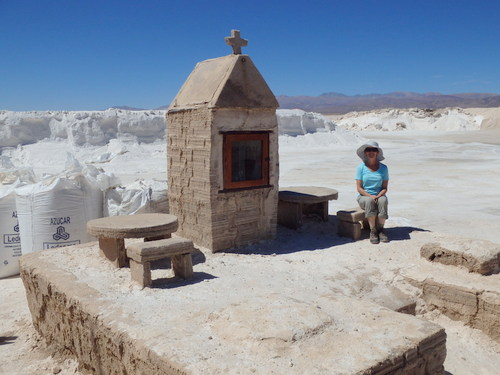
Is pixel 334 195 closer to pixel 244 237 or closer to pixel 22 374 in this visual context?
pixel 244 237

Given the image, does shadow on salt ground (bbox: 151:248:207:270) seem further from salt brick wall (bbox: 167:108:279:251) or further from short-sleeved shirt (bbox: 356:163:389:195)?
short-sleeved shirt (bbox: 356:163:389:195)

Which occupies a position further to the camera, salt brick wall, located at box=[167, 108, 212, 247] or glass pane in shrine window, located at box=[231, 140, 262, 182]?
glass pane in shrine window, located at box=[231, 140, 262, 182]

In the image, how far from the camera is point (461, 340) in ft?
15.2

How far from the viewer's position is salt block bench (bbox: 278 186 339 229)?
6.79m

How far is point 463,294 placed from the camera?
4746 mm

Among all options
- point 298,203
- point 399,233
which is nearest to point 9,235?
point 298,203

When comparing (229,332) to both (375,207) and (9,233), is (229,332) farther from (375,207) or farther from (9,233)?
(9,233)

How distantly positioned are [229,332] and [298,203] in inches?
145

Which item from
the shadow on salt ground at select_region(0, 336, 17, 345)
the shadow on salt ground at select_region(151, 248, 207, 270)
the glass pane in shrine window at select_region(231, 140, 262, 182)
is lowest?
the shadow on salt ground at select_region(0, 336, 17, 345)

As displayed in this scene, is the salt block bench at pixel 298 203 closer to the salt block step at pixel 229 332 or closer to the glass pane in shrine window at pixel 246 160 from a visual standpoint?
the glass pane in shrine window at pixel 246 160

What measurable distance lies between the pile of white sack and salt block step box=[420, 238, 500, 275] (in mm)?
3861

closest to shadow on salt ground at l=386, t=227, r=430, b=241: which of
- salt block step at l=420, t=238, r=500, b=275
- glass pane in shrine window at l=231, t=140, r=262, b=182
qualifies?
salt block step at l=420, t=238, r=500, b=275

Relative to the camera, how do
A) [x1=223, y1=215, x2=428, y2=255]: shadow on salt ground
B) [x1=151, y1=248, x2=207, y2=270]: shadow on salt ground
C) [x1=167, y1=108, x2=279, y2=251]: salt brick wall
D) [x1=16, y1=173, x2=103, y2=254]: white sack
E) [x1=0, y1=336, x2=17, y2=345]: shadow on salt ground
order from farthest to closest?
[x1=16, y1=173, x2=103, y2=254]: white sack < [x1=223, y1=215, x2=428, y2=255]: shadow on salt ground < [x1=167, y1=108, x2=279, y2=251]: salt brick wall < [x1=151, y1=248, x2=207, y2=270]: shadow on salt ground < [x1=0, y1=336, x2=17, y2=345]: shadow on salt ground

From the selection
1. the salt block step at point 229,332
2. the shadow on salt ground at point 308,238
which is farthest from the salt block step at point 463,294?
the salt block step at point 229,332
